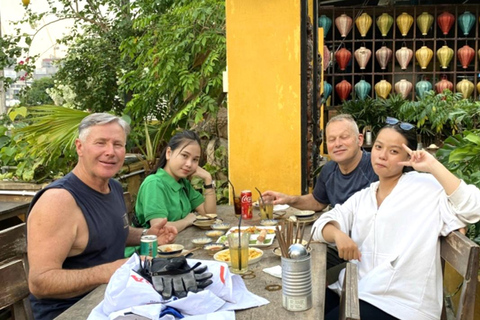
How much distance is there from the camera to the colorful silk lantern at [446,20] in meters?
9.14

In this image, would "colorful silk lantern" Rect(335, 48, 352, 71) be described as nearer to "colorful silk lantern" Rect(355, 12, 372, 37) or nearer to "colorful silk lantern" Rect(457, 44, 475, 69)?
"colorful silk lantern" Rect(355, 12, 372, 37)

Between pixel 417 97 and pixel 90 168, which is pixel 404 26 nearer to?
pixel 417 97

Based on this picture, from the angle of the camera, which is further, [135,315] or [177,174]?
[177,174]

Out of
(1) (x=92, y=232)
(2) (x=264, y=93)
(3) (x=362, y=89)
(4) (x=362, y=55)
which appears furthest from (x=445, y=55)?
(1) (x=92, y=232)

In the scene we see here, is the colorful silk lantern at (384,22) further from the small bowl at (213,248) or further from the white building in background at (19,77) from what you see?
the small bowl at (213,248)

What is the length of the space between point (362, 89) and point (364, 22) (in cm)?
123

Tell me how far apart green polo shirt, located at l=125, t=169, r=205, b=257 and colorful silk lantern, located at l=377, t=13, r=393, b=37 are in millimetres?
7202

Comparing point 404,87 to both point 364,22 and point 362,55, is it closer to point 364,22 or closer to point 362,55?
point 362,55

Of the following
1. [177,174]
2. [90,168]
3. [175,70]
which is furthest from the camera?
[175,70]

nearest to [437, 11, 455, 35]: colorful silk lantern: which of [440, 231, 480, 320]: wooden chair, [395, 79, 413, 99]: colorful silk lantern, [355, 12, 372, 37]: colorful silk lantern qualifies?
[395, 79, 413, 99]: colorful silk lantern

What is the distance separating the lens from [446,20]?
30.0 feet

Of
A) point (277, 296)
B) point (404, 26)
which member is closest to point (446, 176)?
point (277, 296)

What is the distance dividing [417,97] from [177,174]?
763 cm

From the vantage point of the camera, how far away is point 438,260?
2.29 meters
